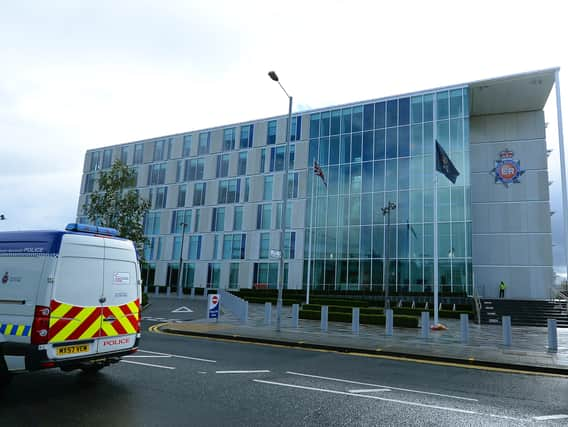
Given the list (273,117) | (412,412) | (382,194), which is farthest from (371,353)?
(273,117)

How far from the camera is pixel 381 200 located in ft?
134

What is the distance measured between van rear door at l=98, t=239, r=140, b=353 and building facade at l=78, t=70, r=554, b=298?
33155mm

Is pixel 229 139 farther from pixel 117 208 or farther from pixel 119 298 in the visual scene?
pixel 119 298

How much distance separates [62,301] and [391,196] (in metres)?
36.8

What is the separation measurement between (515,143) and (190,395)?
43976 millimetres

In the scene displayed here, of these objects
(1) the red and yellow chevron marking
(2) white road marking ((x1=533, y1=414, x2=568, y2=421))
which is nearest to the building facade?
(2) white road marking ((x1=533, y1=414, x2=568, y2=421))

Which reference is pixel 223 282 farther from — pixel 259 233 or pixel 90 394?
pixel 90 394

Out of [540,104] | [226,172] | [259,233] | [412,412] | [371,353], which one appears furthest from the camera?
[226,172]

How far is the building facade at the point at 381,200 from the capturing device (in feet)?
125

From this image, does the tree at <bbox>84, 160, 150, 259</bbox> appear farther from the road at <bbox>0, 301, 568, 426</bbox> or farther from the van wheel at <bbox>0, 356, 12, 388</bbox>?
the van wheel at <bbox>0, 356, 12, 388</bbox>

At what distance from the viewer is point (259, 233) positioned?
47.8 m

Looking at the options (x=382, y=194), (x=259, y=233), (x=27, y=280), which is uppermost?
(x=382, y=194)

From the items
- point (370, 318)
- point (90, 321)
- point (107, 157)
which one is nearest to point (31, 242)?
point (90, 321)

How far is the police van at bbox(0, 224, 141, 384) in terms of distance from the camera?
20.4 ft
